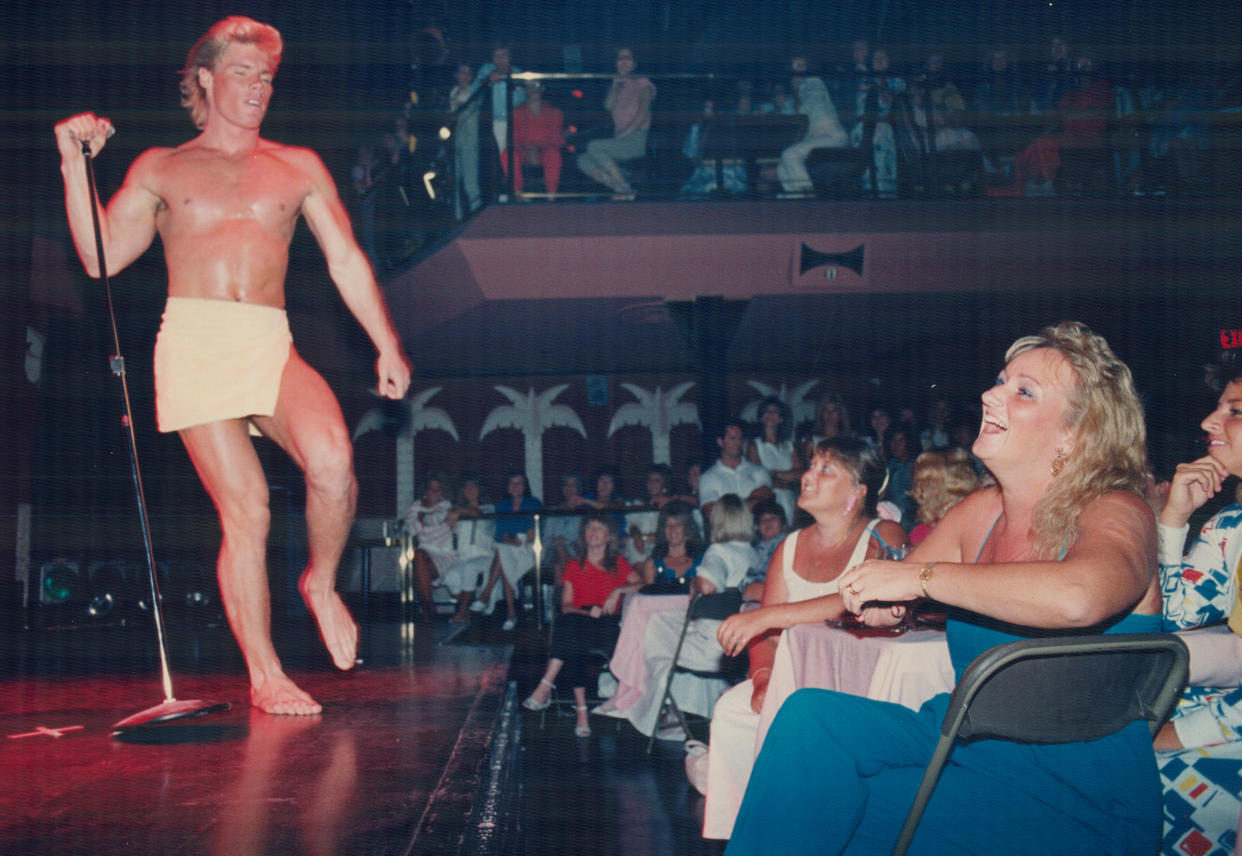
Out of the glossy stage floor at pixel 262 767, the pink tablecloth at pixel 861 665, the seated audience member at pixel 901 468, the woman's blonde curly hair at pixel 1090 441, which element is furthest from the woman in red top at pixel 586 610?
the woman's blonde curly hair at pixel 1090 441

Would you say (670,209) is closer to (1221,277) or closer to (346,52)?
(346,52)

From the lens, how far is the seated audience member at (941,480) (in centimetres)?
360

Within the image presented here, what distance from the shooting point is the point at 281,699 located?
2.83m

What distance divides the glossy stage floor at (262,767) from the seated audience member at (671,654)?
1063 millimetres

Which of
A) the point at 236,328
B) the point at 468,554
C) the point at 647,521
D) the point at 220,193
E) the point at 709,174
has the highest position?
the point at 709,174

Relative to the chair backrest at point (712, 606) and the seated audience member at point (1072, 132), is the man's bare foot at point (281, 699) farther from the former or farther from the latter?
the seated audience member at point (1072, 132)

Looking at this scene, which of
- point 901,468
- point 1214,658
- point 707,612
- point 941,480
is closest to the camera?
point 1214,658

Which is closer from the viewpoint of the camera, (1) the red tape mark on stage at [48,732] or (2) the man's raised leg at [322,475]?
(1) the red tape mark on stage at [48,732]

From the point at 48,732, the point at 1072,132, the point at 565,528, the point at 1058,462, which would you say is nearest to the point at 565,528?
the point at 565,528

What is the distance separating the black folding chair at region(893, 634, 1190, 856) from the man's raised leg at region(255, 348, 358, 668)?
1987mm

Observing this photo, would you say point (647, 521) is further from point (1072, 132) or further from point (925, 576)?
point (925, 576)

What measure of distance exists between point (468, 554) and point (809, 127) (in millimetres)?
4904

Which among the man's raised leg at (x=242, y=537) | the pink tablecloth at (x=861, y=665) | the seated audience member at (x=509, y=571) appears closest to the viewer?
the pink tablecloth at (x=861, y=665)

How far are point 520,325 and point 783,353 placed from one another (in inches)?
134
